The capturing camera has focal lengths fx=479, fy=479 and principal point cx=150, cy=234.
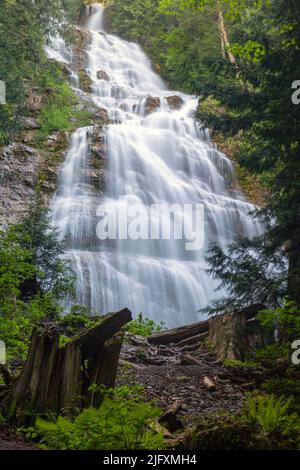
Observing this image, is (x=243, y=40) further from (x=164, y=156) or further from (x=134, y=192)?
(x=164, y=156)

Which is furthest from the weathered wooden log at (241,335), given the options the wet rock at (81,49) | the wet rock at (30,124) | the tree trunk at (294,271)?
the wet rock at (81,49)

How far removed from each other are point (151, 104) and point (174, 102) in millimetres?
1771

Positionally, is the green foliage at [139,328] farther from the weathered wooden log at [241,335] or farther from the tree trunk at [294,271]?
the tree trunk at [294,271]

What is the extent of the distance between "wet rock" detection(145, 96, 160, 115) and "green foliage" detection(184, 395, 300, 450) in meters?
25.3

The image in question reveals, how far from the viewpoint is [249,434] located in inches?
144

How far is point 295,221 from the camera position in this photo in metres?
7.46

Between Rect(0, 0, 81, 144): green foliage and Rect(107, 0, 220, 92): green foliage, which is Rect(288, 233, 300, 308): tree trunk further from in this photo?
Rect(107, 0, 220, 92): green foliage

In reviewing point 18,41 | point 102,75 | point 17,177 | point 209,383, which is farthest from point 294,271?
point 102,75

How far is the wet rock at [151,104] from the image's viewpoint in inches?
1094

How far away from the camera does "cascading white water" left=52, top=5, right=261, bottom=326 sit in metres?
15.8

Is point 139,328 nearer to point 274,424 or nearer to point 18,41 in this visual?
point 18,41

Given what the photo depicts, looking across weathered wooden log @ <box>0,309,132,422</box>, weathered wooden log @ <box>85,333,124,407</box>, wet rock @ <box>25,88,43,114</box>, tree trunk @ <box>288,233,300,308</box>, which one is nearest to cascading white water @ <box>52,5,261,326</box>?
wet rock @ <box>25,88,43,114</box>

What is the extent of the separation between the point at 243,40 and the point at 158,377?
6.41m
